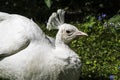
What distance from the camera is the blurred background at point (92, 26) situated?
5.79 m

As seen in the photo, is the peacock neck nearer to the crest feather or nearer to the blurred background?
the crest feather

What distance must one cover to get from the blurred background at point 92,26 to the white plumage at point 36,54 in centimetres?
84

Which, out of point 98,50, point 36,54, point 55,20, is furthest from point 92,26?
point 36,54

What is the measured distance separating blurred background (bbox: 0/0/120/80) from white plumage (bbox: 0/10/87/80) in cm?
84

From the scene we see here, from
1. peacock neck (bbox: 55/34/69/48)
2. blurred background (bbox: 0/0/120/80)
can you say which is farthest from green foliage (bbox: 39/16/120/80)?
peacock neck (bbox: 55/34/69/48)

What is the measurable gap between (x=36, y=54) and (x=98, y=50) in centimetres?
182

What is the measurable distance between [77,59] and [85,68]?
108cm

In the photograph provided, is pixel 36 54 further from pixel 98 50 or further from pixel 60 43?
pixel 98 50

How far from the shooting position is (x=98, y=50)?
6301mm

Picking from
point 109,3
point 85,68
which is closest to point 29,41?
point 85,68

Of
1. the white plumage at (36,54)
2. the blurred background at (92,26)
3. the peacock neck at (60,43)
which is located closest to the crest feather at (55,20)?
the white plumage at (36,54)

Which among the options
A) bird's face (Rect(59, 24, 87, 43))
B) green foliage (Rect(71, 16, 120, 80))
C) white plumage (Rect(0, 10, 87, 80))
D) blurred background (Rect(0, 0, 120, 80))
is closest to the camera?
white plumage (Rect(0, 10, 87, 80))

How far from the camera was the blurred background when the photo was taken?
5.79 metres

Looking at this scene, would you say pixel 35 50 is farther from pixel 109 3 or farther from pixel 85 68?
pixel 109 3
